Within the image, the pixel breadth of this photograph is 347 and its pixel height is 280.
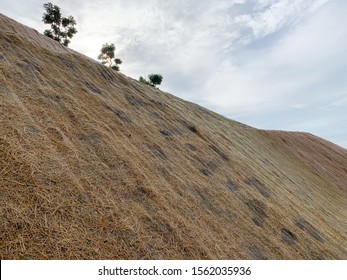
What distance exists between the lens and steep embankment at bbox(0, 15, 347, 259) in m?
3.20

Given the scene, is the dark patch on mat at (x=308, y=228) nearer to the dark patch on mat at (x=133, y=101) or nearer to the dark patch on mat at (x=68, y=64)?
the dark patch on mat at (x=133, y=101)

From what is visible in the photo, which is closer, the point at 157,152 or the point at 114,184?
the point at 114,184

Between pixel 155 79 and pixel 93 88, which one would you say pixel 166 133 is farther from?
pixel 155 79

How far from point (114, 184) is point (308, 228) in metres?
5.56

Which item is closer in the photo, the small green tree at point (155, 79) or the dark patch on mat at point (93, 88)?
the dark patch on mat at point (93, 88)

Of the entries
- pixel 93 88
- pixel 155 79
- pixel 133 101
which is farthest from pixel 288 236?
pixel 155 79

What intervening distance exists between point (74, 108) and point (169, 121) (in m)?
3.67

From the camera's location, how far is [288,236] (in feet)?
19.3

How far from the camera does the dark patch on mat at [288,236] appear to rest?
566cm

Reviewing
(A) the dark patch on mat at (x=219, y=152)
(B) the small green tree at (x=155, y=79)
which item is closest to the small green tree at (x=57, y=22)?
(B) the small green tree at (x=155, y=79)

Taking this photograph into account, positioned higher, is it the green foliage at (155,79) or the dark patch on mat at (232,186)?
the green foliage at (155,79)

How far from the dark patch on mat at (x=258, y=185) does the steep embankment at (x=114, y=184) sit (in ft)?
0.16

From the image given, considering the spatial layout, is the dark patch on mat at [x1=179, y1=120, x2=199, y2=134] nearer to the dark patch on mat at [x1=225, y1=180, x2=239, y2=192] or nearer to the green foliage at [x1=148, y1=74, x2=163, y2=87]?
the dark patch on mat at [x1=225, y1=180, x2=239, y2=192]
